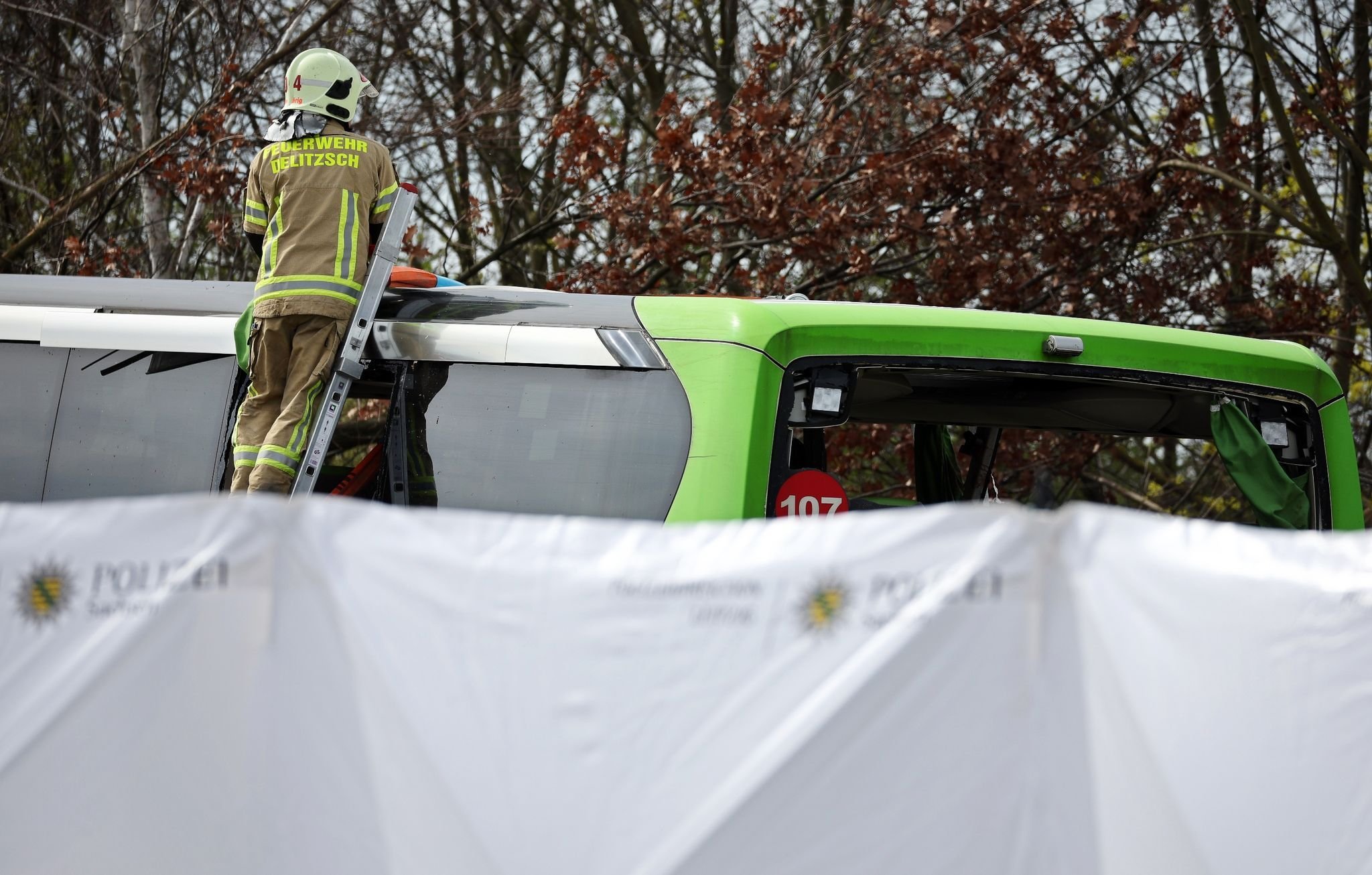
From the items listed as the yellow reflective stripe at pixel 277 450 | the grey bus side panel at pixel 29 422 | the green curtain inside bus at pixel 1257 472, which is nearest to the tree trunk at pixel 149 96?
the grey bus side panel at pixel 29 422

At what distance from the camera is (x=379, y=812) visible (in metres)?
2.65

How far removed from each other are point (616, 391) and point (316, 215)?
144 centimetres

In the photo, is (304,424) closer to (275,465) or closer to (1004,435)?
(275,465)

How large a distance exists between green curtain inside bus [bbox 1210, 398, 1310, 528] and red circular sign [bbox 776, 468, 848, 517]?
1.37 m

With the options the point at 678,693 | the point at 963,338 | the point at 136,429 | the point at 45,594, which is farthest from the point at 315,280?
the point at 678,693

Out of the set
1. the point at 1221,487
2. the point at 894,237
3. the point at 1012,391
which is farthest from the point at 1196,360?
the point at 1221,487

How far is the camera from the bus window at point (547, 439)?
4207 millimetres

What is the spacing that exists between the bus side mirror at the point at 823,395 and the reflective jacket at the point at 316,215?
1.63 metres

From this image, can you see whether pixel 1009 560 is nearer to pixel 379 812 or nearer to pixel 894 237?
pixel 379 812

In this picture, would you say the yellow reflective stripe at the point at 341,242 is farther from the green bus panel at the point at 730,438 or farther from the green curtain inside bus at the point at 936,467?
the green curtain inside bus at the point at 936,467

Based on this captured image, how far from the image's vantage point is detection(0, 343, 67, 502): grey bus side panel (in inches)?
201

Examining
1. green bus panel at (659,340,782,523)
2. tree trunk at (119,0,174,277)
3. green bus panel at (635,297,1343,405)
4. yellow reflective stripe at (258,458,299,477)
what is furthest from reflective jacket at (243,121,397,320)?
tree trunk at (119,0,174,277)

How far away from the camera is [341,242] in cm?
500

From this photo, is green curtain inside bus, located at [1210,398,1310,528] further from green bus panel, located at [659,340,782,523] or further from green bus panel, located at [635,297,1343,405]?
green bus panel, located at [659,340,782,523]
